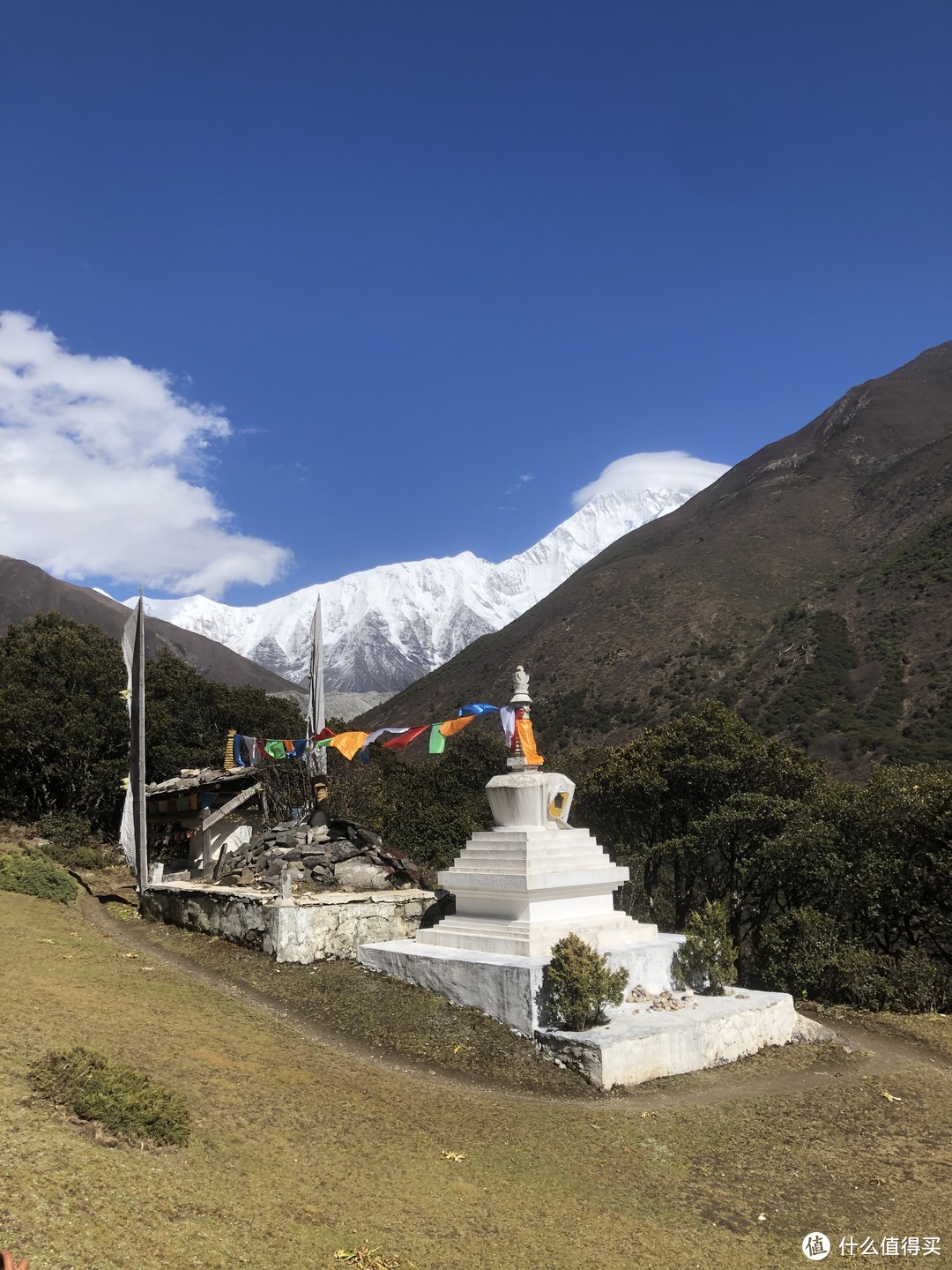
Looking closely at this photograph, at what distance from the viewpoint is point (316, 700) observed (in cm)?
2053

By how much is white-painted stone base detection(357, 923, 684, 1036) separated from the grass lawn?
3.57 ft

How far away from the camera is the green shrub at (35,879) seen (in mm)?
16500

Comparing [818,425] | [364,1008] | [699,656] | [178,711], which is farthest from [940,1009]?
[818,425]

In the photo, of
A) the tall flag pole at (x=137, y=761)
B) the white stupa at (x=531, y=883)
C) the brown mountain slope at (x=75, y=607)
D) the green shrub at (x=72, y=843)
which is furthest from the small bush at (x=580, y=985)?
the brown mountain slope at (x=75, y=607)

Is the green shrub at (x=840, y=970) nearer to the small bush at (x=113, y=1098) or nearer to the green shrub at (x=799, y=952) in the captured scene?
the green shrub at (x=799, y=952)

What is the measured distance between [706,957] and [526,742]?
3987 mm

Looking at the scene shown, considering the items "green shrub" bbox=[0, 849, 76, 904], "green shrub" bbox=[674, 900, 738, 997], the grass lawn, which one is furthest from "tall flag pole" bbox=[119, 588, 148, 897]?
"green shrub" bbox=[674, 900, 738, 997]

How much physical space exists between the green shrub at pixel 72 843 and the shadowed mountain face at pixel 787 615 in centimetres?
3286

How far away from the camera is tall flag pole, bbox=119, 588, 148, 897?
57.7ft

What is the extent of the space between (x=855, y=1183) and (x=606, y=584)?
247 ft

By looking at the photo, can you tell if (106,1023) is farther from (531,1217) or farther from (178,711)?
(178,711)

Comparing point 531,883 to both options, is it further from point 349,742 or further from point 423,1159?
point 349,742

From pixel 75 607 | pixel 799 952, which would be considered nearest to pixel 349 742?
pixel 799 952

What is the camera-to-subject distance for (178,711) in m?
33.5
